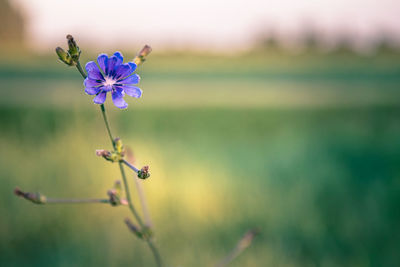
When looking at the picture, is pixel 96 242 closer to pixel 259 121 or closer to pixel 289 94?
pixel 259 121

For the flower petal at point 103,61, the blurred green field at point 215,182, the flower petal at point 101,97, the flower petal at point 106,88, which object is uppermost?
A: the flower petal at point 103,61

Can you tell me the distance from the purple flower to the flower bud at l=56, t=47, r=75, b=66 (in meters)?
0.06

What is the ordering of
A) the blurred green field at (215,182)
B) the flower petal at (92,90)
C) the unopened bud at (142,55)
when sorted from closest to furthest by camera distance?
the flower petal at (92,90) < the unopened bud at (142,55) < the blurred green field at (215,182)

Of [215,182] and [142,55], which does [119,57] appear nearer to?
[142,55]

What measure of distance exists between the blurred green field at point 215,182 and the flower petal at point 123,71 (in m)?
1.93

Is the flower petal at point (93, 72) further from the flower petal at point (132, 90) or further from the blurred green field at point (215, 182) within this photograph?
the blurred green field at point (215, 182)

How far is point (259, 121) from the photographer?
6777mm

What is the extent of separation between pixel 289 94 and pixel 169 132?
6.12m

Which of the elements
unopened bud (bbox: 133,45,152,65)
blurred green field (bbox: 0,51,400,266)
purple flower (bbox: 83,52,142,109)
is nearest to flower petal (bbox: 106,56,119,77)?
purple flower (bbox: 83,52,142,109)

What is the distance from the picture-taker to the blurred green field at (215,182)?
274 cm

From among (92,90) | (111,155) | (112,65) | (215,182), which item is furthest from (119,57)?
(215,182)

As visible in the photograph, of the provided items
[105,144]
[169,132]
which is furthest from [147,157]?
[169,132]

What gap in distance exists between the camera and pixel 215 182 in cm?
382

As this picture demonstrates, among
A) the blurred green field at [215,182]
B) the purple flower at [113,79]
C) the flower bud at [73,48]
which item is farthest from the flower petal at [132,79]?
the blurred green field at [215,182]
